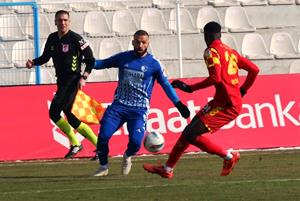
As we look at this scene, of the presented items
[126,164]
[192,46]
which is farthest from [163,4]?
[126,164]

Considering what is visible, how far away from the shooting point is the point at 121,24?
79.2 feet

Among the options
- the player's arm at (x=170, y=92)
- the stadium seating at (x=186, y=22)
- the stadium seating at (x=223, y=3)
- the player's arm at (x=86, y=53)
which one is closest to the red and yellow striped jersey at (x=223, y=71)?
the player's arm at (x=170, y=92)

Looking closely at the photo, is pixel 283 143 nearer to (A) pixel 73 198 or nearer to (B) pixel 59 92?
(B) pixel 59 92

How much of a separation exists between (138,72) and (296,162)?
3164 mm

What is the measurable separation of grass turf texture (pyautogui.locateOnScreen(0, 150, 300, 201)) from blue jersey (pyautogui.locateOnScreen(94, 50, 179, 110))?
1.09 meters

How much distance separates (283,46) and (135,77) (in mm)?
11397

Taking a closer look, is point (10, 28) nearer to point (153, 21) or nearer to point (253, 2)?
point (153, 21)

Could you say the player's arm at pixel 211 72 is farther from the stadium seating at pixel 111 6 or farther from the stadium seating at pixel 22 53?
the stadium seating at pixel 111 6

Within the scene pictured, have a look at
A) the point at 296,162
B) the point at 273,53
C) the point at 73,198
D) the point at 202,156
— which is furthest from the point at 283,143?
the point at 73,198

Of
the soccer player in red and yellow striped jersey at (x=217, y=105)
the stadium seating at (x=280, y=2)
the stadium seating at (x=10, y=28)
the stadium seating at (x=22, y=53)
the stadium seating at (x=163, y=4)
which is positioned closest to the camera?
the soccer player in red and yellow striped jersey at (x=217, y=105)

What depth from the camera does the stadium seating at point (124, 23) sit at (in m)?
24.1

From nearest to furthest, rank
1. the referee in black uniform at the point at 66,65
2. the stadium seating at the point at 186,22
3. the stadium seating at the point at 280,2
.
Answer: the referee in black uniform at the point at 66,65 < the stadium seating at the point at 186,22 < the stadium seating at the point at 280,2

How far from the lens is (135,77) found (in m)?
14.1

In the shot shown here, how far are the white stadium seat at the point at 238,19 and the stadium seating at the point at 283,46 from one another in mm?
647
